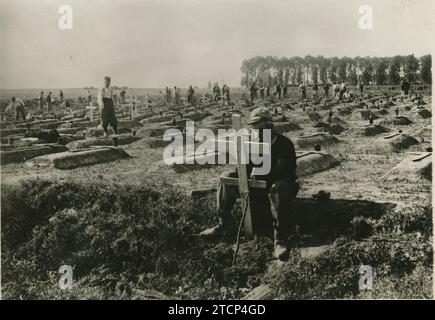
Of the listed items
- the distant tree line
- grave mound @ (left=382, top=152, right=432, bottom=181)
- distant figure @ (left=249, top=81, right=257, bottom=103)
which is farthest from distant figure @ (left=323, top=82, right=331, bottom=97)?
grave mound @ (left=382, top=152, right=432, bottom=181)

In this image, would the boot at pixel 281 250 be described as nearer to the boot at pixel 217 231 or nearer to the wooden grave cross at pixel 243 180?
the wooden grave cross at pixel 243 180

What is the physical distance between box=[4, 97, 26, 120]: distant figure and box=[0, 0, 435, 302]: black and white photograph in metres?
0.05

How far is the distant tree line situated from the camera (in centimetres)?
716

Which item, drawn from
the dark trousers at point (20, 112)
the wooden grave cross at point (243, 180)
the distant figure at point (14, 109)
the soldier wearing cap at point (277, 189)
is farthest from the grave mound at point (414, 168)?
the dark trousers at point (20, 112)

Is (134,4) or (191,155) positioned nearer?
(134,4)

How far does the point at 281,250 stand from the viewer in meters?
5.56

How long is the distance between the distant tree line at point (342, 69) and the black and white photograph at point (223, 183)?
0.05m

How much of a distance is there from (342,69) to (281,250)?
505 cm

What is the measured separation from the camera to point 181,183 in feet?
25.0

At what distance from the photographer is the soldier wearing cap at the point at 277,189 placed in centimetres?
553

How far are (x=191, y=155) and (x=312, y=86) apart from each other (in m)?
5.65
